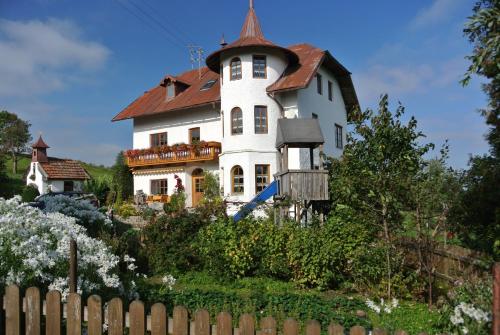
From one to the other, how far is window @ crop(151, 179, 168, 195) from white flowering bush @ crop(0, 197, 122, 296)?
2109 centimetres

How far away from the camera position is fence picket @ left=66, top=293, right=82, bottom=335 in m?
3.54

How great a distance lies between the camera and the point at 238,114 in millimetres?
22328

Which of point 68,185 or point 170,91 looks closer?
point 170,91

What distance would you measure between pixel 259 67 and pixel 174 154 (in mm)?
7382

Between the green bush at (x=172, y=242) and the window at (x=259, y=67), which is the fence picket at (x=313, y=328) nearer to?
the green bush at (x=172, y=242)

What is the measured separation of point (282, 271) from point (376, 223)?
2.21 meters

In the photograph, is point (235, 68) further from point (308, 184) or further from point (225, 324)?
point (225, 324)

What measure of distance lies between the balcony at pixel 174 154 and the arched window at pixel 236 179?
2.10 m

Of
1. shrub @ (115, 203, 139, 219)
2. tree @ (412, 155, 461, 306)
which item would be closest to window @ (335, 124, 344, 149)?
shrub @ (115, 203, 139, 219)

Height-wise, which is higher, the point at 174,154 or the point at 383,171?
the point at 174,154

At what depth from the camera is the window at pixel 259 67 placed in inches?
869

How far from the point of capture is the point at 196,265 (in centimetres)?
1005

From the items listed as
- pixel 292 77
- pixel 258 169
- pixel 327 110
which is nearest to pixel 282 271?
pixel 258 169

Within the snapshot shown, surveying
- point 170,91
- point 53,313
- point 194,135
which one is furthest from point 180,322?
point 170,91
